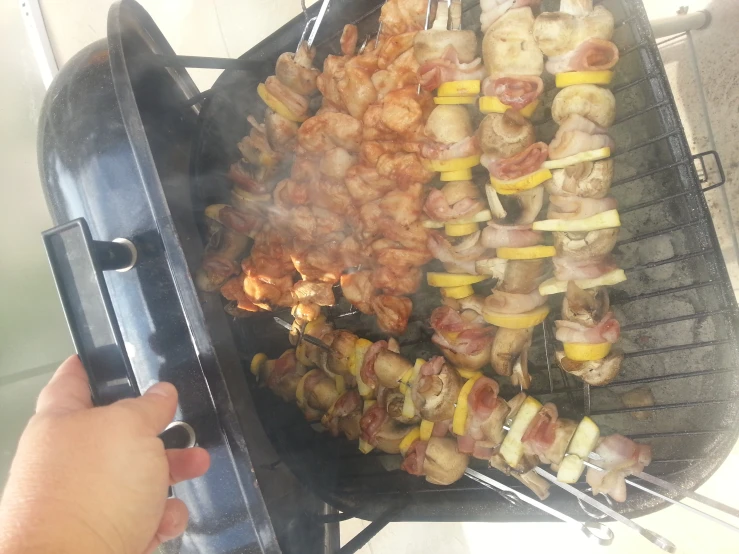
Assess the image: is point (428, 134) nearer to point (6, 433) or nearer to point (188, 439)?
point (188, 439)

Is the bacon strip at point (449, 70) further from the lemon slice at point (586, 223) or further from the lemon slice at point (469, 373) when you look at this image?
the lemon slice at point (469, 373)

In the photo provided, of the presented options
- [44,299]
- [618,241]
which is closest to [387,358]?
[618,241]

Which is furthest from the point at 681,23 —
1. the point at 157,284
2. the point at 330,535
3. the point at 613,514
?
the point at 330,535

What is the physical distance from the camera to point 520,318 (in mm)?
1747

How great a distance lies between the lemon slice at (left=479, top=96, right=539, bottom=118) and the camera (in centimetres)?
163

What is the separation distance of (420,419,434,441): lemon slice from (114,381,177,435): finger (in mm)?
1053

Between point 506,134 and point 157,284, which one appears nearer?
point 506,134

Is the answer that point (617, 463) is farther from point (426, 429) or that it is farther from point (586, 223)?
point (586, 223)

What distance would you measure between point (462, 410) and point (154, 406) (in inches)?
43.9

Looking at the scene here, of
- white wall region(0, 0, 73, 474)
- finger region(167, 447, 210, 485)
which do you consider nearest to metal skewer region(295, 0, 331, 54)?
finger region(167, 447, 210, 485)

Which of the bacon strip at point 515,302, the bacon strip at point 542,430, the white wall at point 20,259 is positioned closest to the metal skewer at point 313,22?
the bacon strip at point 515,302

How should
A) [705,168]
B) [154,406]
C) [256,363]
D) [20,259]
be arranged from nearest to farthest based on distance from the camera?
[154,406] → [705,168] → [256,363] → [20,259]

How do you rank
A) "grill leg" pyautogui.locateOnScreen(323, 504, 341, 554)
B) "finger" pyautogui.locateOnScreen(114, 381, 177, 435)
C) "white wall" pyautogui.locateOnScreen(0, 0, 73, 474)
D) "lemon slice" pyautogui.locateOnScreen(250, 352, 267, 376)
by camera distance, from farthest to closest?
"white wall" pyautogui.locateOnScreen(0, 0, 73, 474) → "lemon slice" pyautogui.locateOnScreen(250, 352, 267, 376) → "grill leg" pyautogui.locateOnScreen(323, 504, 341, 554) → "finger" pyautogui.locateOnScreen(114, 381, 177, 435)

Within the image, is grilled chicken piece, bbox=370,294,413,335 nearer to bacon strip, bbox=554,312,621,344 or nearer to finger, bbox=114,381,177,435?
bacon strip, bbox=554,312,621,344
